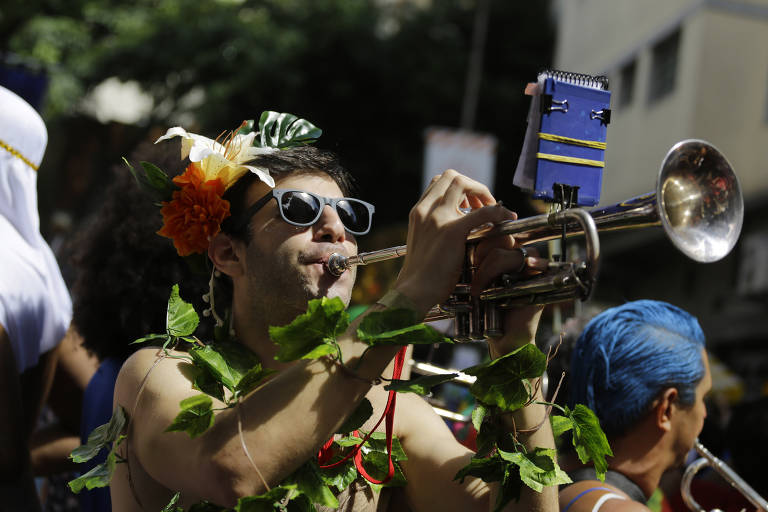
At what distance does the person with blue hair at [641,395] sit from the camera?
266cm

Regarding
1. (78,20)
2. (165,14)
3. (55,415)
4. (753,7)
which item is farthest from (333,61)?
(55,415)

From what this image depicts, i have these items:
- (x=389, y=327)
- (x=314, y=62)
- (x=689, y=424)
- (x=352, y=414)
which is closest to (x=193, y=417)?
(x=352, y=414)

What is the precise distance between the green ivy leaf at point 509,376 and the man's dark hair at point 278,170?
28.1 inches

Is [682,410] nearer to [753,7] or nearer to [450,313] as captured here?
[450,313]

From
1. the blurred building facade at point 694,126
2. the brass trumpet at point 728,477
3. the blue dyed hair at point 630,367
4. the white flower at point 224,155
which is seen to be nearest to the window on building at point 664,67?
the blurred building facade at point 694,126

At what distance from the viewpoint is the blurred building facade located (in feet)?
38.5

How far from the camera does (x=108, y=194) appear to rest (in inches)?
132

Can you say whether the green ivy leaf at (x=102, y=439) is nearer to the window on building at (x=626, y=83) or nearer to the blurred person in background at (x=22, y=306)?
the blurred person in background at (x=22, y=306)

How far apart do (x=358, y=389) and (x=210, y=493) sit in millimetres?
354

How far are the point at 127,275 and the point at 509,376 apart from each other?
1682 millimetres

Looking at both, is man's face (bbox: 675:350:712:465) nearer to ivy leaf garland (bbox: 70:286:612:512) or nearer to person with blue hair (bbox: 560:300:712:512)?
person with blue hair (bbox: 560:300:712:512)

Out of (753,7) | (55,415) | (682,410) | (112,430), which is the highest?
(753,7)

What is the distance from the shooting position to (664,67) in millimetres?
14672

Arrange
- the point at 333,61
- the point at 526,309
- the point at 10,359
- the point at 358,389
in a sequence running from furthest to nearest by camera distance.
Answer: the point at 333,61, the point at 10,359, the point at 526,309, the point at 358,389
